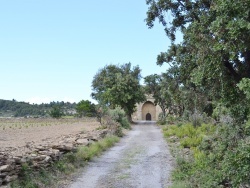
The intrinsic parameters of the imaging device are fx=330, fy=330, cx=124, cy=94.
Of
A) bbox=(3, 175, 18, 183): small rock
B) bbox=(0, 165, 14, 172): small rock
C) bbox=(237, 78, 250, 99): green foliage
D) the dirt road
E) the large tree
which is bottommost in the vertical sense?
the dirt road

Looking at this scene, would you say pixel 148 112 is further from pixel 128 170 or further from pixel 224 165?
pixel 224 165

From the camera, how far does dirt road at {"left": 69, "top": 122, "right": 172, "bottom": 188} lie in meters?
10.0

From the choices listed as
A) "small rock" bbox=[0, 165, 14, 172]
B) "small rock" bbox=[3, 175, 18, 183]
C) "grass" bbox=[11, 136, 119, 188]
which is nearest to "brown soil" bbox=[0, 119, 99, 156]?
"grass" bbox=[11, 136, 119, 188]

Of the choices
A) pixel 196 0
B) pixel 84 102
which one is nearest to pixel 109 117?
pixel 196 0

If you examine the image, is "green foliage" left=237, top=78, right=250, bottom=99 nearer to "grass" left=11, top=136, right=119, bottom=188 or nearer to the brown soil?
"grass" left=11, top=136, right=119, bottom=188

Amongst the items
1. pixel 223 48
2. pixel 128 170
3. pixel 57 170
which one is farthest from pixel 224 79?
pixel 57 170

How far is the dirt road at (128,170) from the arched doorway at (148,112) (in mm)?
54260

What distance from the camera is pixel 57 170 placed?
426 inches

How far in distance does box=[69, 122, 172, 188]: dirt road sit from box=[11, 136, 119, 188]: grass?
42 cm

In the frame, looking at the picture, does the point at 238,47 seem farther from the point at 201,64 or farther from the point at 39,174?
the point at 39,174

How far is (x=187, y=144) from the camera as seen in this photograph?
17.4 metres

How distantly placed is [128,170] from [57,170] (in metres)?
2.58

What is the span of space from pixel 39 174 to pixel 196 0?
7.99m

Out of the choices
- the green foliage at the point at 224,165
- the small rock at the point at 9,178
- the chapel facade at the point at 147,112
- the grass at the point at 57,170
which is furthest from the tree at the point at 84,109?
the small rock at the point at 9,178
